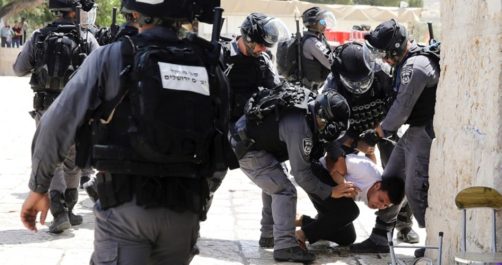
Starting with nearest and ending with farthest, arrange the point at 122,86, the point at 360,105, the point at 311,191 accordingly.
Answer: the point at 122,86, the point at 311,191, the point at 360,105

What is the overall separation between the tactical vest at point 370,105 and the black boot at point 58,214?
2472 mm

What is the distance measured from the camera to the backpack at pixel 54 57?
7.32 meters

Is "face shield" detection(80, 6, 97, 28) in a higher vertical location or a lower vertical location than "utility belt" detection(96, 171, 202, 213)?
higher

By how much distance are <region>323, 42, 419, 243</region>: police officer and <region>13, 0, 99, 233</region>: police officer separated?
2.25m

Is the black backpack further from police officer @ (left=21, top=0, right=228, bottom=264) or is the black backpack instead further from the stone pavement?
police officer @ (left=21, top=0, right=228, bottom=264)

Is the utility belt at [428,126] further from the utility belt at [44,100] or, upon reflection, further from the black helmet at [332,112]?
the utility belt at [44,100]

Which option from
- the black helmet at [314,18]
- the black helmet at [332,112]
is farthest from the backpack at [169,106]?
the black helmet at [314,18]

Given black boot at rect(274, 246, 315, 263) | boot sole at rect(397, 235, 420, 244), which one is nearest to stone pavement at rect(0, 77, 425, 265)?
black boot at rect(274, 246, 315, 263)

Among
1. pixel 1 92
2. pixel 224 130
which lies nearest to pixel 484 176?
pixel 224 130

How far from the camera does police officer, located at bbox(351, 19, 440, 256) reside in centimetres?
621

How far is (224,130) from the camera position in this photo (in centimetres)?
383

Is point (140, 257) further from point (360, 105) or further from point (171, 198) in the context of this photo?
point (360, 105)

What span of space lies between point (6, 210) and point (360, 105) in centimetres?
356

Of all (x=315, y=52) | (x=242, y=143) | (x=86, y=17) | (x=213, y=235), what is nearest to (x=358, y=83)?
(x=242, y=143)
